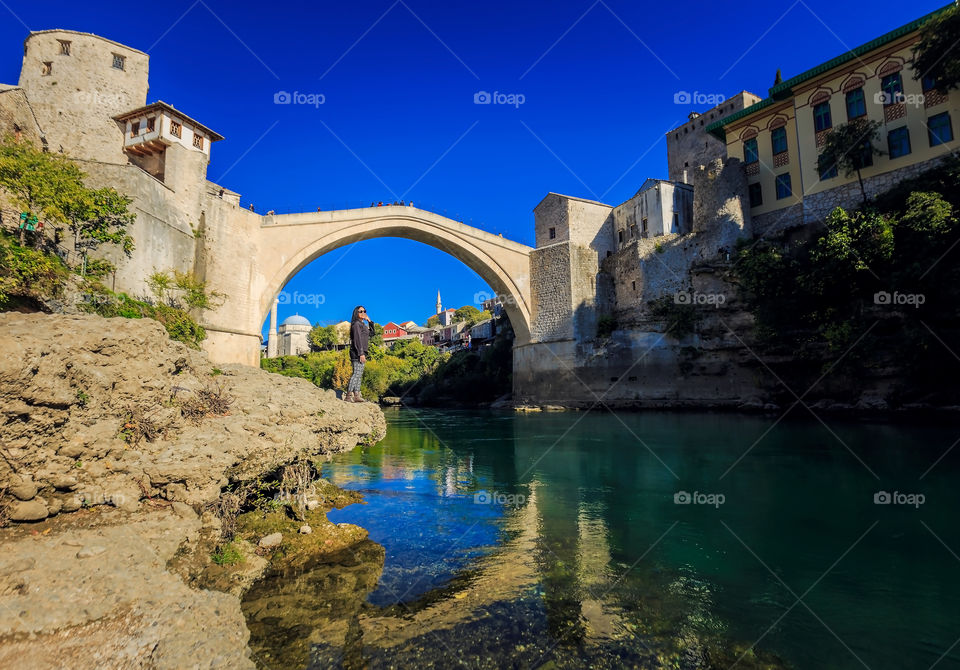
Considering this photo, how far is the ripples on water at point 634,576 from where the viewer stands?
277cm

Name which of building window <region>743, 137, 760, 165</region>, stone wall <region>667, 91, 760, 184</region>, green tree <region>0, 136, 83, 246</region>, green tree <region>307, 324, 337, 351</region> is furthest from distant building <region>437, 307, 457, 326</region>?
green tree <region>0, 136, 83, 246</region>

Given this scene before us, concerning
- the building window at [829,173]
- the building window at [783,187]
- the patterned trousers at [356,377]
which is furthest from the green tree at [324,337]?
the patterned trousers at [356,377]

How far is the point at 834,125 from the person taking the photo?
728 inches

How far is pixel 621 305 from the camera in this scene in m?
25.5

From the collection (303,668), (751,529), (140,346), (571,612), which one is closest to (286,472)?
(140,346)

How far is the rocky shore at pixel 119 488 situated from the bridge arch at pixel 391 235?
16.1 meters

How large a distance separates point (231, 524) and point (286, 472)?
2.59ft

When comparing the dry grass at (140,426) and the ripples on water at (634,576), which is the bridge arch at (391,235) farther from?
the dry grass at (140,426)

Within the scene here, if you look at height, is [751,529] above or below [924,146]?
below

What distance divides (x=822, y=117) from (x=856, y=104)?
A: 1162 mm

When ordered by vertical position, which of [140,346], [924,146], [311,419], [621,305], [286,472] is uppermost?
[924,146]

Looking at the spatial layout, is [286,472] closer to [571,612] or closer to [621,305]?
[571,612]

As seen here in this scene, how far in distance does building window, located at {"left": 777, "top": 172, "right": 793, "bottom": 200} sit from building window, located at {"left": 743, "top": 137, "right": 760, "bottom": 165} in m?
1.54

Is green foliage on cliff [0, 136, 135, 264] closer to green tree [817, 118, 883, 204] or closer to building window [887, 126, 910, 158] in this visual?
green tree [817, 118, 883, 204]
